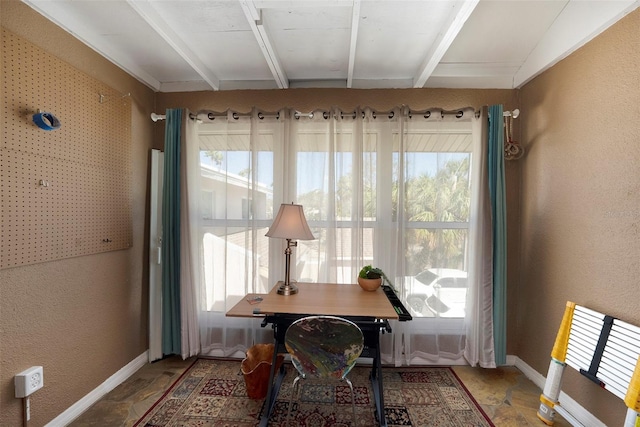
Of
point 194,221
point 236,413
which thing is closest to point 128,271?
point 194,221

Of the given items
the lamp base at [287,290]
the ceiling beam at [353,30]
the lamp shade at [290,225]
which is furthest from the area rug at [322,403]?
the ceiling beam at [353,30]

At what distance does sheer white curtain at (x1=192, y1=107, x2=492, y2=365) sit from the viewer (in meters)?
2.37

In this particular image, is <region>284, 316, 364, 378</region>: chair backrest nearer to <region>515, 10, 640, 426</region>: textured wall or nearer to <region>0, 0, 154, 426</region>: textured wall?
<region>0, 0, 154, 426</region>: textured wall

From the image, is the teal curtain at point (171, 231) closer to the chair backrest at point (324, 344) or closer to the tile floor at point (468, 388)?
the tile floor at point (468, 388)

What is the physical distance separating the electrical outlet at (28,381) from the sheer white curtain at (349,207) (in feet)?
3.44

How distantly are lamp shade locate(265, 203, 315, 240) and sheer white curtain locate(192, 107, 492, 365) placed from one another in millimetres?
376

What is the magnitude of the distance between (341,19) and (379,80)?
0.78 meters

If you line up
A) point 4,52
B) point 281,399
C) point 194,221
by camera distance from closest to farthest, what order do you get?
point 4,52 → point 281,399 → point 194,221

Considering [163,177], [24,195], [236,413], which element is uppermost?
[163,177]

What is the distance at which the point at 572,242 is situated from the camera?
1904 millimetres

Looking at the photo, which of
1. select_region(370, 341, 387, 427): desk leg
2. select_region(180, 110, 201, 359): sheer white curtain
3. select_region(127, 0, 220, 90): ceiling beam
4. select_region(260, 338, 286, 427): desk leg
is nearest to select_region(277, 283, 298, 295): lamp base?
select_region(260, 338, 286, 427): desk leg

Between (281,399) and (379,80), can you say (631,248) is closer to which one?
(379,80)

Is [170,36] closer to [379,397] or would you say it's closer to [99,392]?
[99,392]

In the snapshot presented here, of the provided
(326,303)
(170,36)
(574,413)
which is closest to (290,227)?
(326,303)
